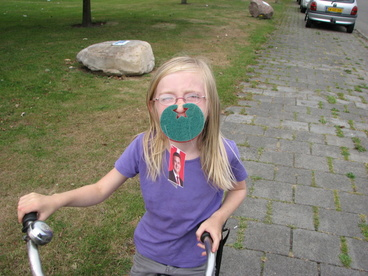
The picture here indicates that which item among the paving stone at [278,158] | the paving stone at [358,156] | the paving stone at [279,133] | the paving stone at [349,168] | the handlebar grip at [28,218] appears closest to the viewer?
the handlebar grip at [28,218]

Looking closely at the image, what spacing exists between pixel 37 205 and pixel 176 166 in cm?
55

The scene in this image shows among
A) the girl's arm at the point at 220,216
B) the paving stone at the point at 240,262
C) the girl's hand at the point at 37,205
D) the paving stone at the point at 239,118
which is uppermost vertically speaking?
the girl's hand at the point at 37,205

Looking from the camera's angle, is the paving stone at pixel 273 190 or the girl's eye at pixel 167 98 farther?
the paving stone at pixel 273 190

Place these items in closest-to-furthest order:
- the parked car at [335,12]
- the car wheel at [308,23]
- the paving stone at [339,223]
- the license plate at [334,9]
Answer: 1. the paving stone at [339,223]
2. the parked car at [335,12]
3. the license plate at [334,9]
4. the car wheel at [308,23]

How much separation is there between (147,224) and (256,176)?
221 cm

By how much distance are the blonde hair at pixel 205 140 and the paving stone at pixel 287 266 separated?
118 centimetres

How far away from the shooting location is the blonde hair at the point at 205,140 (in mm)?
1532

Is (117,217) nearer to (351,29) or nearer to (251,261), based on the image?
(251,261)

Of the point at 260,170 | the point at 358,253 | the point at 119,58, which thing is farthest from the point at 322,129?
the point at 119,58

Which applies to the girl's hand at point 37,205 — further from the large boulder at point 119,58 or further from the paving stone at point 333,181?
the large boulder at point 119,58

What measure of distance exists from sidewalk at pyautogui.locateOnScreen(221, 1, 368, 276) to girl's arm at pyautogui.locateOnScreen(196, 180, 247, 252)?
35.2 inches

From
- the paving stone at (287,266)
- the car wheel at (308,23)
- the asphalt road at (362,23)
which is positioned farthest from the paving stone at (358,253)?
the car wheel at (308,23)

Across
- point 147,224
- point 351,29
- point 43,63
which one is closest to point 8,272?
point 147,224

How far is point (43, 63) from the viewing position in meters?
7.15
